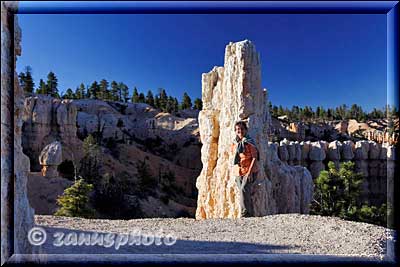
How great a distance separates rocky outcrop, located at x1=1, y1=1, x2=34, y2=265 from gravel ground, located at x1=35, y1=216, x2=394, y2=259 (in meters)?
0.46

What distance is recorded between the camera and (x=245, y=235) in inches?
216

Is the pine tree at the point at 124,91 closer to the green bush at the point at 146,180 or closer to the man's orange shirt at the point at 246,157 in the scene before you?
the green bush at the point at 146,180

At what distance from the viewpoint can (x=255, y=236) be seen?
541cm

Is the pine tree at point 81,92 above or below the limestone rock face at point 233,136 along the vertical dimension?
above

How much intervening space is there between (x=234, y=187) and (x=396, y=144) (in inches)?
214

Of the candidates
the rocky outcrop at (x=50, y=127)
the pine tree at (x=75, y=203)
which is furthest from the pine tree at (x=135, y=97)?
the pine tree at (x=75, y=203)

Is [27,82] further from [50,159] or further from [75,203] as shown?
[75,203]

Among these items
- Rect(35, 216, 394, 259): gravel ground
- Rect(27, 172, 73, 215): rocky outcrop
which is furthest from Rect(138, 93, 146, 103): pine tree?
Rect(35, 216, 394, 259): gravel ground

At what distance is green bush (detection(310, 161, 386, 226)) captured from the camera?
13.4m

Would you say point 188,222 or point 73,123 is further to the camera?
point 73,123

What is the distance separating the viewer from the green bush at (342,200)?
1335 cm
